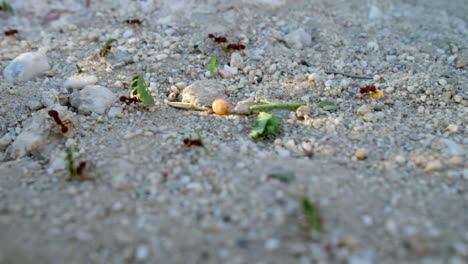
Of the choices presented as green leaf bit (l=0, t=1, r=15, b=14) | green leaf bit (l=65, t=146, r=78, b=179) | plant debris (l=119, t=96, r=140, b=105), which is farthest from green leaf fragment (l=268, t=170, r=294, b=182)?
green leaf bit (l=0, t=1, r=15, b=14)

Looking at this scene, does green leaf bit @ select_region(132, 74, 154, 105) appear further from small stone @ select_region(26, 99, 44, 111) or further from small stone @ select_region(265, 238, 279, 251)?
small stone @ select_region(265, 238, 279, 251)

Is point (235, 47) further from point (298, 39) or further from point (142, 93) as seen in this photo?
point (142, 93)

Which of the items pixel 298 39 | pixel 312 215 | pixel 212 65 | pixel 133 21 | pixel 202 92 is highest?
pixel 133 21

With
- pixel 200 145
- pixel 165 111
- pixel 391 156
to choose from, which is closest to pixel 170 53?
pixel 165 111

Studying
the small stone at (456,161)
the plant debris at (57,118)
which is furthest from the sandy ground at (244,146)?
the plant debris at (57,118)

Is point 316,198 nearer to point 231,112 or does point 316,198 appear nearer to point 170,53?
point 231,112

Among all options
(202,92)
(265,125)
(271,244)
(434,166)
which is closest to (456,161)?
(434,166)

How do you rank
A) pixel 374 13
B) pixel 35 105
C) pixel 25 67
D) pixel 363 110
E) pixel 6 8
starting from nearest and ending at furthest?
pixel 363 110
pixel 35 105
pixel 25 67
pixel 6 8
pixel 374 13
